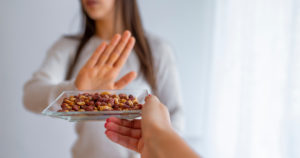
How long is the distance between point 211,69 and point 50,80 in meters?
1.34

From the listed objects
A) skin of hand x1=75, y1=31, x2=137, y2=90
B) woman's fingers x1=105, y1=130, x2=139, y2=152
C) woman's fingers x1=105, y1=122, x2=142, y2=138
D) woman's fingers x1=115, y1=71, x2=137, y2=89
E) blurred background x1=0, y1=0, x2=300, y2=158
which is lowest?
blurred background x1=0, y1=0, x2=300, y2=158

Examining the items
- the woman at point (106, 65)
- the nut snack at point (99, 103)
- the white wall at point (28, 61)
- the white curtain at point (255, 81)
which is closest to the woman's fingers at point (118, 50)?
the woman at point (106, 65)

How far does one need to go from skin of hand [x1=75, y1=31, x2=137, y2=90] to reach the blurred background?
787mm

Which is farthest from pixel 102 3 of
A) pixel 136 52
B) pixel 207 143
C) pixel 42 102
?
pixel 207 143

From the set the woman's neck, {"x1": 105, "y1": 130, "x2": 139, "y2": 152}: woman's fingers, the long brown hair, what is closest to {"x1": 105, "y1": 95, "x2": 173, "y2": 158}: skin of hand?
{"x1": 105, "y1": 130, "x2": 139, "y2": 152}: woman's fingers

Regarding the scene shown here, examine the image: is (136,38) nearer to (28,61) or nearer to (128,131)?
(128,131)

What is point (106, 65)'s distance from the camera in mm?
913

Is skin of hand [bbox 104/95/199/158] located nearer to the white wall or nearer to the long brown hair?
the long brown hair

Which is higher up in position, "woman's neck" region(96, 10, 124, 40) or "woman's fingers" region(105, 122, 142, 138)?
"woman's neck" region(96, 10, 124, 40)

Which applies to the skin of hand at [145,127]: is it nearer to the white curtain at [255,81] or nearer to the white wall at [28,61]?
the white curtain at [255,81]

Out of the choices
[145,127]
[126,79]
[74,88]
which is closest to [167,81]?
[126,79]

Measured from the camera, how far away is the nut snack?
1.87ft

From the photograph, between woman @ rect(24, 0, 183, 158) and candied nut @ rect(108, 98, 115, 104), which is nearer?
candied nut @ rect(108, 98, 115, 104)

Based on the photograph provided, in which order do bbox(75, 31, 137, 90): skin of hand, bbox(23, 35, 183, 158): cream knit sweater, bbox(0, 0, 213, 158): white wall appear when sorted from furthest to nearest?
bbox(0, 0, 213, 158): white wall, bbox(23, 35, 183, 158): cream knit sweater, bbox(75, 31, 137, 90): skin of hand
